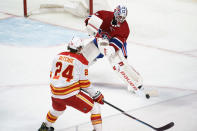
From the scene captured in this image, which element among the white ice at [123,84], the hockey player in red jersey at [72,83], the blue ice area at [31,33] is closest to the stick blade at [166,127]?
the white ice at [123,84]

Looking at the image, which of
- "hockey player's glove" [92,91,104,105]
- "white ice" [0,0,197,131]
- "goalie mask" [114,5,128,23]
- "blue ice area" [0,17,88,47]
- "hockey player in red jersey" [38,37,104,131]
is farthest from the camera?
"blue ice area" [0,17,88,47]

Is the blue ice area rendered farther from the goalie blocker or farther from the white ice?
the goalie blocker

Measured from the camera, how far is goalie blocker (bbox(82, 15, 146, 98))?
12.2ft

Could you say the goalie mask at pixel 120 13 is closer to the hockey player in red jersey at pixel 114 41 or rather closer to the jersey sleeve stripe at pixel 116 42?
the hockey player in red jersey at pixel 114 41

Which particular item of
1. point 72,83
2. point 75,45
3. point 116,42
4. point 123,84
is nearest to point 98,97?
point 72,83

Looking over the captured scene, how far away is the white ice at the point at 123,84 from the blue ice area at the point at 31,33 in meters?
0.19

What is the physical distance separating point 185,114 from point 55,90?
148 cm

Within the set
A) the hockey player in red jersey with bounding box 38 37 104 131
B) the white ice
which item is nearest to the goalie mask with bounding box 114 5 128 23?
the white ice

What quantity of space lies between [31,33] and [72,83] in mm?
3772

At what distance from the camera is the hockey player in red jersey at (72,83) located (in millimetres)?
2932

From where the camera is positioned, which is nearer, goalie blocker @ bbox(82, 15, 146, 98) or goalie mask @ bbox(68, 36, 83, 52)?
goalie mask @ bbox(68, 36, 83, 52)

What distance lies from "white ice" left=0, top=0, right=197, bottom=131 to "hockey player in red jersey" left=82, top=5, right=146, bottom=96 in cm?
19

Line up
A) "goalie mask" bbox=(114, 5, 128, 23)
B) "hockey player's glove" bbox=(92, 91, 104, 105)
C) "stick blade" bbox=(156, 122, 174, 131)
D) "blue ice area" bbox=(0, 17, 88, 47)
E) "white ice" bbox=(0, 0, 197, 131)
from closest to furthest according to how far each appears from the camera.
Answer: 1. "hockey player's glove" bbox=(92, 91, 104, 105)
2. "stick blade" bbox=(156, 122, 174, 131)
3. "white ice" bbox=(0, 0, 197, 131)
4. "goalie mask" bbox=(114, 5, 128, 23)
5. "blue ice area" bbox=(0, 17, 88, 47)

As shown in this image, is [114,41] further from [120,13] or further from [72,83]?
[72,83]
